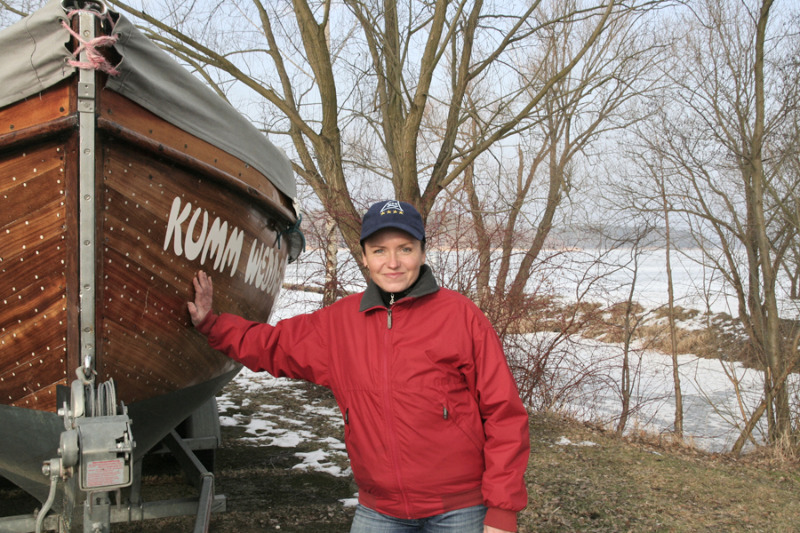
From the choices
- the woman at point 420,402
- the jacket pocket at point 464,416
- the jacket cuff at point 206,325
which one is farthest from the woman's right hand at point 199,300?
the jacket pocket at point 464,416

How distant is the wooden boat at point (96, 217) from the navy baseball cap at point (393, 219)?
0.76m

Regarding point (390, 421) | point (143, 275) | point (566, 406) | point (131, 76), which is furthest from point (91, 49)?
point (566, 406)

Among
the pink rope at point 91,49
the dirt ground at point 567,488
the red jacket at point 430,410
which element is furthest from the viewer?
the dirt ground at point 567,488

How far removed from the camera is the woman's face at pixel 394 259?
197 centimetres

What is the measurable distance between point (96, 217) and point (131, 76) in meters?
0.48

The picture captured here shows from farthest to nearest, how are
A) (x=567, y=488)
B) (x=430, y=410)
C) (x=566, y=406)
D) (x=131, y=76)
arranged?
1. (x=566, y=406)
2. (x=567, y=488)
3. (x=131, y=76)
4. (x=430, y=410)

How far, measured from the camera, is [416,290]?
76.4 inches

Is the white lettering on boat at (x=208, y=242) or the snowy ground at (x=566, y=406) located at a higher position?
the white lettering on boat at (x=208, y=242)

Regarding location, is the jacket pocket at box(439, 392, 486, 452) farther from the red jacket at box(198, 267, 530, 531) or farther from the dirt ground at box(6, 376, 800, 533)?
the dirt ground at box(6, 376, 800, 533)

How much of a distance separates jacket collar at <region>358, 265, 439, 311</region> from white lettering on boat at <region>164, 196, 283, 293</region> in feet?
2.49

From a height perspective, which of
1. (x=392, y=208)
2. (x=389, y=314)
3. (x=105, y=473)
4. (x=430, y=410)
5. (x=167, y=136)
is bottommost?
(x=105, y=473)

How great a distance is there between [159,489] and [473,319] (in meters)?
2.83

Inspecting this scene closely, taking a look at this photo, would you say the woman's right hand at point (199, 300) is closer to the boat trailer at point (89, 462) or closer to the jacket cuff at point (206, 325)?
the jacket cuff at point (206, 325)

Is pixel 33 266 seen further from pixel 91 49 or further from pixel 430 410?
pixel 430 410
